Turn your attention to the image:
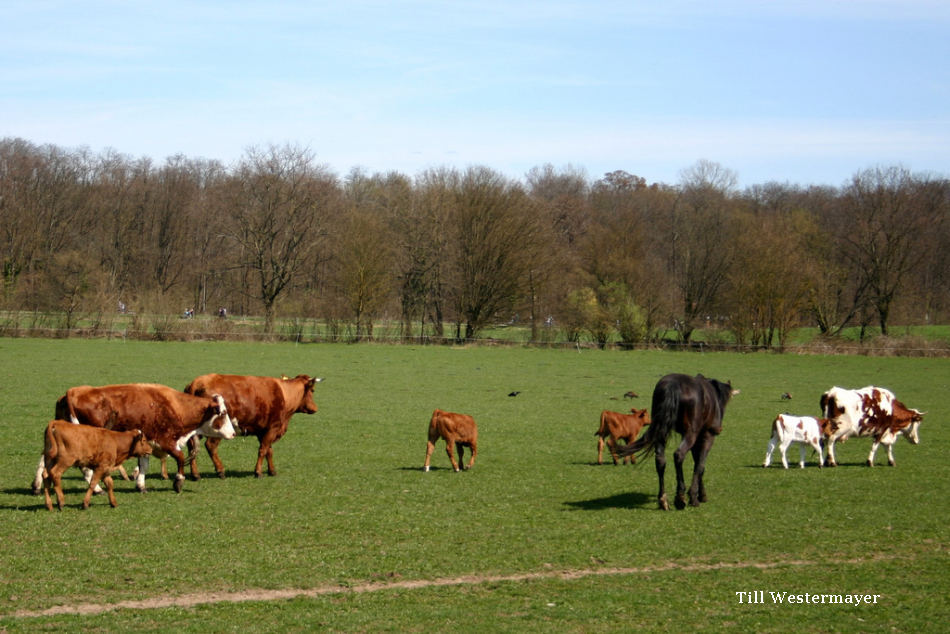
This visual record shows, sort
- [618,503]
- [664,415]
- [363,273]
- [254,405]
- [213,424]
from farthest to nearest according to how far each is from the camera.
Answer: [363,273], [254,405], [213,424], [618,503], [664,415]

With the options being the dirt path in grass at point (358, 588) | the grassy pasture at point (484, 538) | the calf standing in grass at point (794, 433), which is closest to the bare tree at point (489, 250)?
the grassy pasture at point (484, 538)

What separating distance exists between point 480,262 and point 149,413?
2087 inches

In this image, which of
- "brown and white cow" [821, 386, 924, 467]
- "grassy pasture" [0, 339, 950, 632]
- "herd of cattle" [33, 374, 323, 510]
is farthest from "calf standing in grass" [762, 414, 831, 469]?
"herd of cattle" [33, 374, 323, 510]

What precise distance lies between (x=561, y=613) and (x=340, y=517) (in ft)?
14.4

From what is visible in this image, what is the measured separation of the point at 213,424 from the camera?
43.6 feet

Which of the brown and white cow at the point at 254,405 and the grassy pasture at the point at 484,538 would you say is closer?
the grassy pasture at the point at 484,538

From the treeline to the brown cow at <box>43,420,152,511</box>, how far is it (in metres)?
48.8

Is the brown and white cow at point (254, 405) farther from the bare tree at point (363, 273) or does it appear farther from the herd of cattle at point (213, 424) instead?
the bare tree at point (363, 273)

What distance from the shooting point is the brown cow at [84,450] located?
10617 millimetres

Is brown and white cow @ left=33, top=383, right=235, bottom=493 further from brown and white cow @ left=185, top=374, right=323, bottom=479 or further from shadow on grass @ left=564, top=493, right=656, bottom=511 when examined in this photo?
shadow on grass @ left=564, top=493, right=656, bottom=511

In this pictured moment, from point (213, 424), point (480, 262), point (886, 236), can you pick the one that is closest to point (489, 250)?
point (480, 262)

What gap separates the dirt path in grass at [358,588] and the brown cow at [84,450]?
11.5 ft

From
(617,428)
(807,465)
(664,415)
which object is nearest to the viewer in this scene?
(664,415)

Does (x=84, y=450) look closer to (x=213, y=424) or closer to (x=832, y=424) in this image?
(x=213, y=424)
